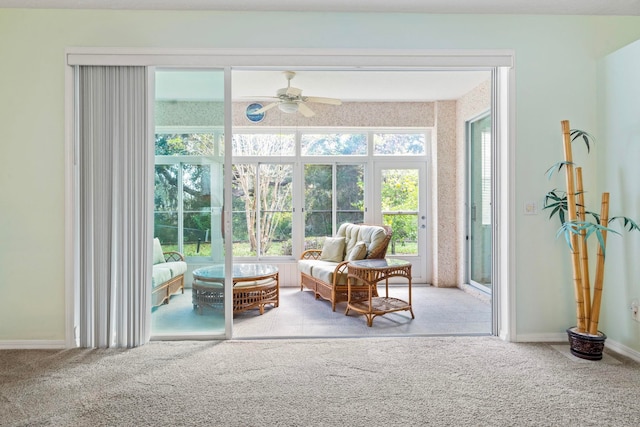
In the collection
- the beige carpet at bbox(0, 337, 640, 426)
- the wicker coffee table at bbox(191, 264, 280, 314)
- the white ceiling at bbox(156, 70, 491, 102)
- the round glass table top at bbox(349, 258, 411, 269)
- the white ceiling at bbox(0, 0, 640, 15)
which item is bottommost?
the beige carpet at bbox(0, 337, 640, 426)

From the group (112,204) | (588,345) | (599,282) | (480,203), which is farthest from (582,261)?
(112,204)

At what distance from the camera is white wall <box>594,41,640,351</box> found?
2891 mm

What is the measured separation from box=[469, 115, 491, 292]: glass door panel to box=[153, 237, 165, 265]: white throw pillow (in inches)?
148

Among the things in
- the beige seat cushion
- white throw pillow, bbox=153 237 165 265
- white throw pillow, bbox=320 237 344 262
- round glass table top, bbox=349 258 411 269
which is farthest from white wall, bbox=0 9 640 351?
white throw pillow, bbox=320 237 344 262

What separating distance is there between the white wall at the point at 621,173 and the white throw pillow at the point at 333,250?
2890 millimetres

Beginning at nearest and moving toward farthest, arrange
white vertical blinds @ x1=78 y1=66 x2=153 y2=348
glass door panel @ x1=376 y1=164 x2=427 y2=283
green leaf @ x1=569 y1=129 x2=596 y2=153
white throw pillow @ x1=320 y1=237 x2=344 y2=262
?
1. green leaf @ x1=569 y1=129 x2=596 y2=153
2. white vertical blinds @ x1=78 y1=66 x2=153 y2=348
3. white throw pillow @ x1=320 y1=237 x2=344 y2=262
4. glass door panel @ x1=376 y1=164 x2=427 y2=283

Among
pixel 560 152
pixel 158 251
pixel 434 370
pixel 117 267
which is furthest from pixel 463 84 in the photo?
pixel 117 267

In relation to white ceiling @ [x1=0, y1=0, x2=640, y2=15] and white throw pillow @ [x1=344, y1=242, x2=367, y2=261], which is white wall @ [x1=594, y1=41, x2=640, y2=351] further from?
white throw pillow @ [x1=344, y1=242, x2=367, y2=261]

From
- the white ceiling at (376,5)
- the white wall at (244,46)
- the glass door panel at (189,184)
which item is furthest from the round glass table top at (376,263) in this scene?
the white ceiling at (376,5)

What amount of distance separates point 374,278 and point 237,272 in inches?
59.8

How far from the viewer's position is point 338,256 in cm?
520

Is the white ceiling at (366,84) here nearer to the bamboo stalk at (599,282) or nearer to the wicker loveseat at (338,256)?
the wicker loveseat at (338,256)

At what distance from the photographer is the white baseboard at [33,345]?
309 cm

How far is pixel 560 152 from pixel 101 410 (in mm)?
3785
